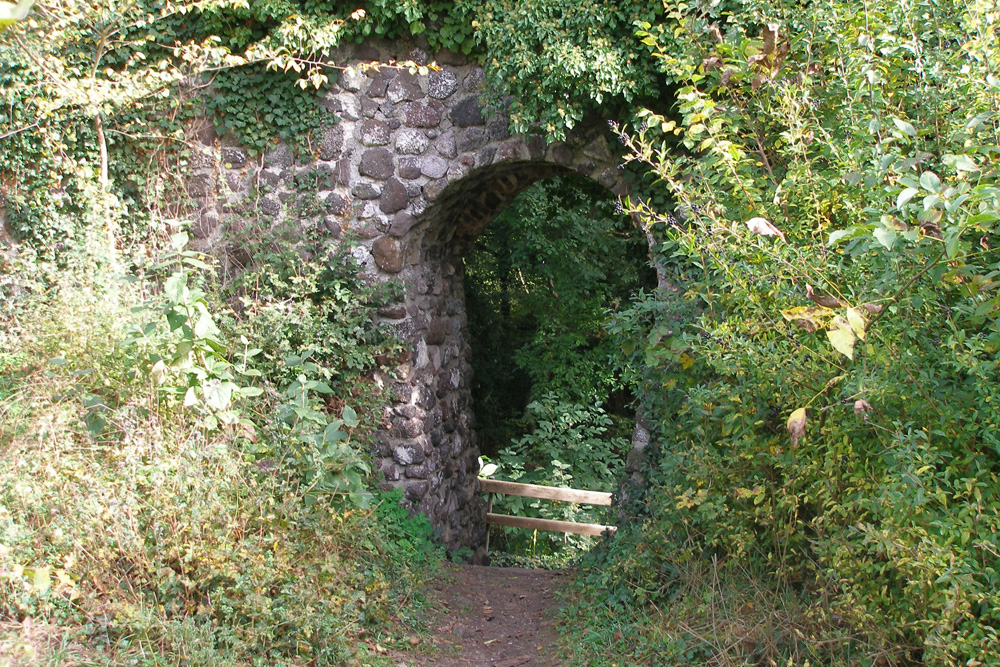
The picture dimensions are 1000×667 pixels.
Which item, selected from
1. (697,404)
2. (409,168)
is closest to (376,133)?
(409,168)

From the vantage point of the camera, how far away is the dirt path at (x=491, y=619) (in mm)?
3783

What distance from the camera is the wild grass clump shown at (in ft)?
9.09

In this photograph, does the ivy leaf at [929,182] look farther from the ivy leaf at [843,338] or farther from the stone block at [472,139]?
the stone block at [472,139]

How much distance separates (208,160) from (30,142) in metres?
1.20

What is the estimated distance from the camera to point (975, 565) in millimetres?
2041

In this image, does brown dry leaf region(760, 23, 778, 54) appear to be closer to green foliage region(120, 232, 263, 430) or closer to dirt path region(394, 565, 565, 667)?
green foliage region(120, 232, 263, 430)

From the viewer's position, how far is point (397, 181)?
5480mm

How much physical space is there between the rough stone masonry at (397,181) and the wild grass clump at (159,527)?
155cm

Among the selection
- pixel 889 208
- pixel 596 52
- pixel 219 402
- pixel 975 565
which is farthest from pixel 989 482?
pixel 596 52

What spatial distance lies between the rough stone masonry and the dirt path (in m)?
0.78

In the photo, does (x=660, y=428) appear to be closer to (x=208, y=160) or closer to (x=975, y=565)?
(x=975, y=565)

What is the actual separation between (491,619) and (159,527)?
212 centimetres

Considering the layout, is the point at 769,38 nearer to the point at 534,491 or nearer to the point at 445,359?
the point at 445,359

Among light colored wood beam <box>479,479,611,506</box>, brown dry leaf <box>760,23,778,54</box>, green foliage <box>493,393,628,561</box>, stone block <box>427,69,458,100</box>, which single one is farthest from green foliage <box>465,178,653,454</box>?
brown dry leaf <box>760,23,778,54</box>
